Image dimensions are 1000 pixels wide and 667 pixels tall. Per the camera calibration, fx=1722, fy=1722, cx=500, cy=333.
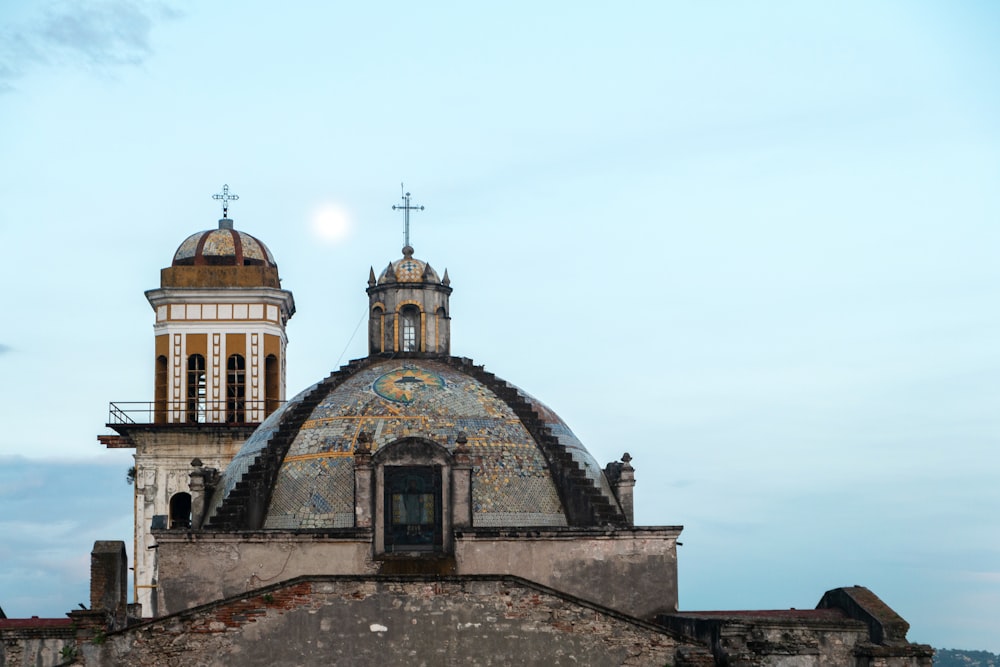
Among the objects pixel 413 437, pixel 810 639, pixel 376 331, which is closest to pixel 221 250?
pixel 376 331

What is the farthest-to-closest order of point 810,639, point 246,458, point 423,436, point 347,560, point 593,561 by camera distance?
point 246,458 < point 423,436 < point 593,561 < point 347,560 < point 810,639

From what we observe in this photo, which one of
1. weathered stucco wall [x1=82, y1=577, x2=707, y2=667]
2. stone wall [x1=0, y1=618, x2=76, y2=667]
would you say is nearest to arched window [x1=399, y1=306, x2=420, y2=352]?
stone wall [x1=0, y1=618, x2=76, y2=667]

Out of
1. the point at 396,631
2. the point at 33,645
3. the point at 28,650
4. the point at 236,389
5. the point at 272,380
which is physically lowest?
the point at 28,650

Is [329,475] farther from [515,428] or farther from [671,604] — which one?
[671,604]

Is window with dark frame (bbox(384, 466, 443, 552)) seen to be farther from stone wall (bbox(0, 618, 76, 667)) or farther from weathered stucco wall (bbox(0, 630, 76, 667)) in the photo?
weathered stucco wall (bbox(0, 630, 76, 667))

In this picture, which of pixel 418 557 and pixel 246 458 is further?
pixel 246 458

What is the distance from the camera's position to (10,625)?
125ft

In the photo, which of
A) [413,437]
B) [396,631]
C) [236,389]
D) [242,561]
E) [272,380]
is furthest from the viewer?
[272,380]

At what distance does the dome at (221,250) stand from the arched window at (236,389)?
3140mm

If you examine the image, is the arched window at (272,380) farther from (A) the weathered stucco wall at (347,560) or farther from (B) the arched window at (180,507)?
(A) the weathered stucco wall at (347,560)

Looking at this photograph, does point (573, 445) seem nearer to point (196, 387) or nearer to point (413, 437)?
point (413, 437)

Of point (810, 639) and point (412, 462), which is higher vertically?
point (412, 462)

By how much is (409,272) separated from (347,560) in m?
8.78

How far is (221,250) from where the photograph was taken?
55.3m
